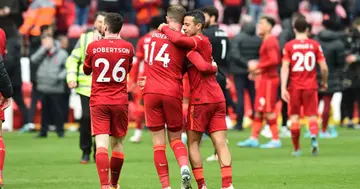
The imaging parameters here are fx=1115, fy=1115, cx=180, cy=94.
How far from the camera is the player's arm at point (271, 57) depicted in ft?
69.4

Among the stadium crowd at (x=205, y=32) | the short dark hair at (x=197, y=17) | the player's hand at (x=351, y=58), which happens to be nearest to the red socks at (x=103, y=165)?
the short dark hair at (x=197, y=17)

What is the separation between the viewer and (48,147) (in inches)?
872

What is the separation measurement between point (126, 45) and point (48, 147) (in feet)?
28.5

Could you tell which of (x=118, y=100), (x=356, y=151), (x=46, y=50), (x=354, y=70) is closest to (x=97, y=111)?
(x=118, y=100)

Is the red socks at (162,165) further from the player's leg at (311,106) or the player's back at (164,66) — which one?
the player's leg at (311,106)

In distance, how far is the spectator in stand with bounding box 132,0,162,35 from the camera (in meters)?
31.7

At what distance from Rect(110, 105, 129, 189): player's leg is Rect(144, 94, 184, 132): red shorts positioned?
16.0 inches

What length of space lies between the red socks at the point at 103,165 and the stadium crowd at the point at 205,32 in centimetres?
414

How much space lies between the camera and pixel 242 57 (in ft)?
88.9

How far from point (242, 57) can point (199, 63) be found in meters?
13.8

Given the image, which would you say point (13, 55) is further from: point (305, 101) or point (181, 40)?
point (181, 40)

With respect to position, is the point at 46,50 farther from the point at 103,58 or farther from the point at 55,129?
the point at 103,58

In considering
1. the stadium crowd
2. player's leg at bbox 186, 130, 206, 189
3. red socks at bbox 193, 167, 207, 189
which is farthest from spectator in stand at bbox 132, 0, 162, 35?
red socks at bbox 193, 167, 207, 189

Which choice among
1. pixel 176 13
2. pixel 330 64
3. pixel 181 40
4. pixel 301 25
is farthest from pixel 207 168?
pixel 330 64
